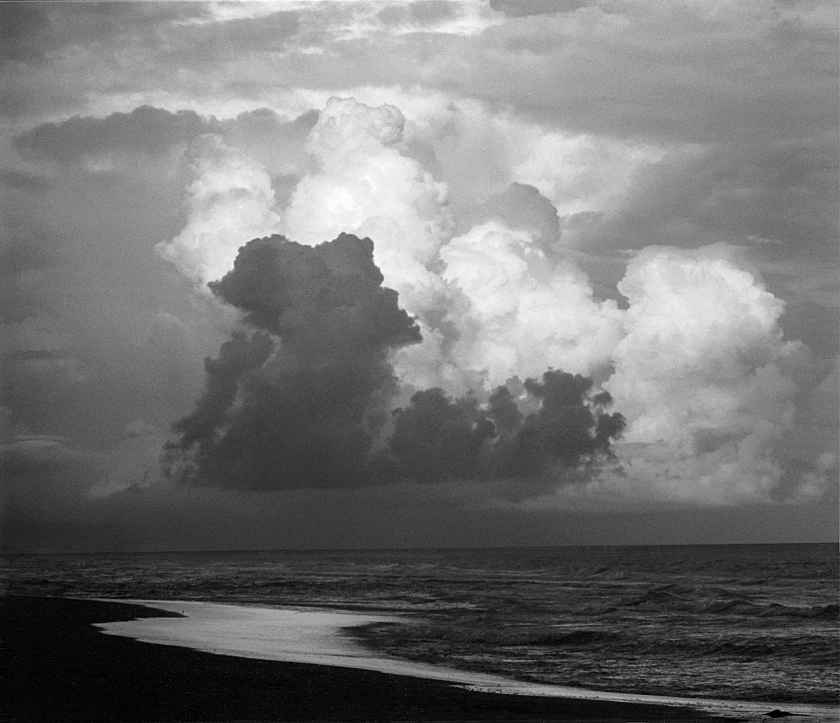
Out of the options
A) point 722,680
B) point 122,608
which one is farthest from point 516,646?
point 122,608

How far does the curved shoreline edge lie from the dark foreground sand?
2.79ft

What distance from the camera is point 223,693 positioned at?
62.1 feet

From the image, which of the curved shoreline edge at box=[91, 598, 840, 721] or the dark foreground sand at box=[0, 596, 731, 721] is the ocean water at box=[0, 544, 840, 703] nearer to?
the curved shoreline edge at box=[91, 598, 840, 721]

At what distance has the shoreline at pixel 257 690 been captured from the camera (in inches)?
689

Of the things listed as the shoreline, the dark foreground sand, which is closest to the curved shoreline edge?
the shoreline

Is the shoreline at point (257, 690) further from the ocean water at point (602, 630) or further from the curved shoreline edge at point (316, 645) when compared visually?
the ocean water at point (602, 630)

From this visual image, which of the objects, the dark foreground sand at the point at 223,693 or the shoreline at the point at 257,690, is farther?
the shoreline at the point at 257,690

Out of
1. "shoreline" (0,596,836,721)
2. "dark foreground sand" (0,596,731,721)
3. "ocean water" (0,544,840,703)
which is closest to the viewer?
"dark foreground sand" (0,596,731,721)

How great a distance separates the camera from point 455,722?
17.3 m

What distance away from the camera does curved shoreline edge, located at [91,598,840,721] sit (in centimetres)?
2062

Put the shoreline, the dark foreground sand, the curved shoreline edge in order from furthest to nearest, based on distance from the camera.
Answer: the curved shoreline edge < the shoreline < the dark foreground sand

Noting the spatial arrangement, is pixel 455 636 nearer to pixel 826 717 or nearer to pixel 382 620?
pixel 382 620

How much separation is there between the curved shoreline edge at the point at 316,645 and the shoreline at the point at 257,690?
96mm

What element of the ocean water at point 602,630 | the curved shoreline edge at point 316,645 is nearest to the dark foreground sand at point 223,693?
the curved shoreline edge at point 316,645
